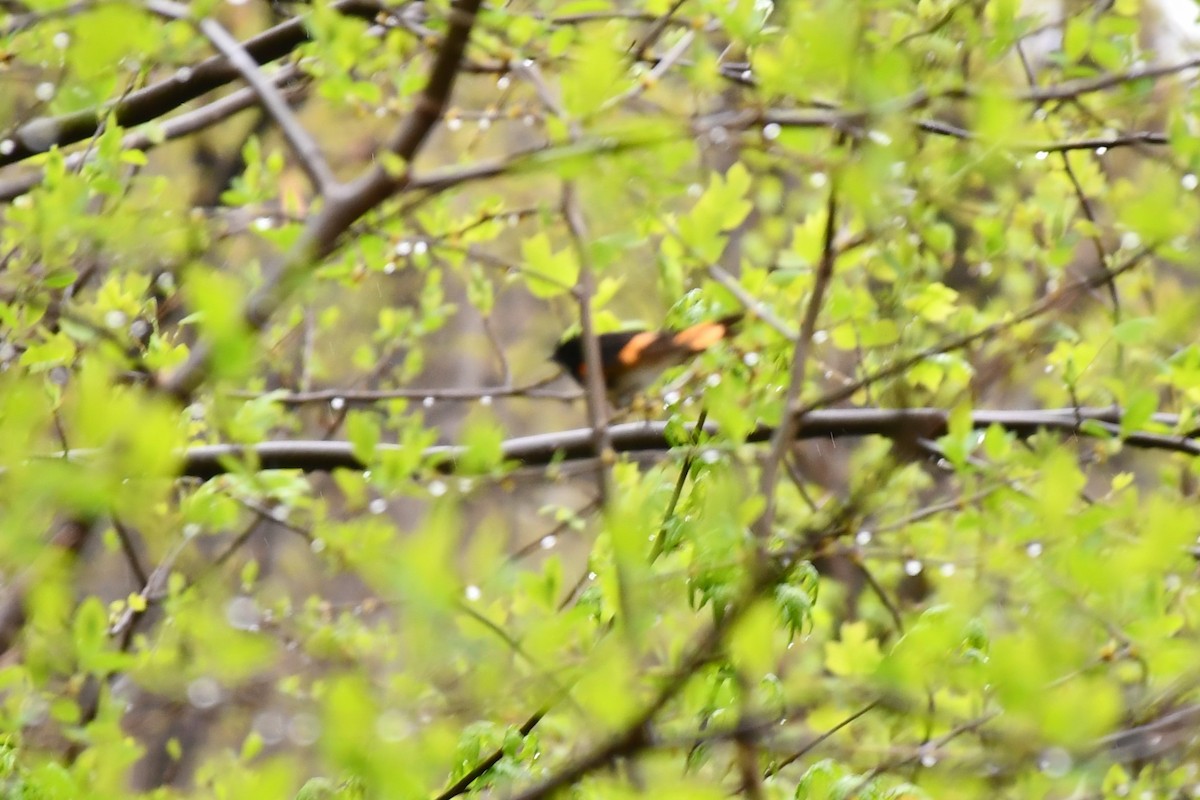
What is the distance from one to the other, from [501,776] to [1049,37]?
2.59 meters

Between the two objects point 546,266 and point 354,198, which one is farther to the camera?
point 546,266

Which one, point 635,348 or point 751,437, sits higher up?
point 751,437

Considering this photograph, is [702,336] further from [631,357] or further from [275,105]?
[275,105]

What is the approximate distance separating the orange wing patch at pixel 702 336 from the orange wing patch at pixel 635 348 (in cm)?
46

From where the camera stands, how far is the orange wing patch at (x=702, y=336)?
9.95ft

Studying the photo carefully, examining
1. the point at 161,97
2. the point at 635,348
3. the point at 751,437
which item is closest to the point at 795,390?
the point at 751,437

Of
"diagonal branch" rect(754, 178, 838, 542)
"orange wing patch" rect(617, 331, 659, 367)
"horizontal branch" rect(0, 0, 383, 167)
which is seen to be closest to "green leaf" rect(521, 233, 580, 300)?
"horizontal branch" rect(0, 0, 383, 167)

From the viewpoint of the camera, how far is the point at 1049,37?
337 centimetres

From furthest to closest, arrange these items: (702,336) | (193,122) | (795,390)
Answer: (702,336) → (193,122) → (795,390)

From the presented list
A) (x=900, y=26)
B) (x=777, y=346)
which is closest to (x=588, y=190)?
(x=777, y=346)

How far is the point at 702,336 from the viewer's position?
134 inches

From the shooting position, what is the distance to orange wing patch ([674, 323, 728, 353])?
119 inches

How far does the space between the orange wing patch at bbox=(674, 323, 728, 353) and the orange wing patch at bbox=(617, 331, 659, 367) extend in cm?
46

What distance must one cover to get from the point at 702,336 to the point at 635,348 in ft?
2.93
